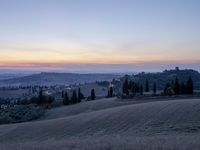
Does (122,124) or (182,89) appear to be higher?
(182,89)

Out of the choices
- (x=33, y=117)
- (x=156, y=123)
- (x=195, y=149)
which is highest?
(x=195, y=149)

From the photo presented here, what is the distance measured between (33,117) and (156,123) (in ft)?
178

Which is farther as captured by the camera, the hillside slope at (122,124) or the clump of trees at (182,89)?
the clump of trees at (182,89)

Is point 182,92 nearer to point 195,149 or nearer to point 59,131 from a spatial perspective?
point 59,131

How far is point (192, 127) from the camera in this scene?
36719 mm

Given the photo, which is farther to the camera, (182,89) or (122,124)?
(182,89)

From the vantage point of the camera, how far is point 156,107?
5516 cm

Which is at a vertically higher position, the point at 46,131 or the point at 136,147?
the point at 136,147

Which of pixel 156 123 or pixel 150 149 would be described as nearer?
pixel 150 149

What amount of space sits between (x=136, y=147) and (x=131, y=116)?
32205mm

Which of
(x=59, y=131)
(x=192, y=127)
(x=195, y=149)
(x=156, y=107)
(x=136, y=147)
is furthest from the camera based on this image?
(x=156, y=107)

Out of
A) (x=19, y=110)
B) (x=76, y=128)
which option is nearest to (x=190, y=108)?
(x=76, y=128)

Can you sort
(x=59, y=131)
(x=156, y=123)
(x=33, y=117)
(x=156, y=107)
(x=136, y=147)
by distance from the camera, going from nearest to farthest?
(x=136, y=147) < (x=156, y=123) < (x=59, y=131) < (x=156, y=107) < (x=33, y=117)

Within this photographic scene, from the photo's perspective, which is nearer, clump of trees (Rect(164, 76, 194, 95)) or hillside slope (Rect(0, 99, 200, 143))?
hillside slope (Rect(0, 99, 200, 143))
